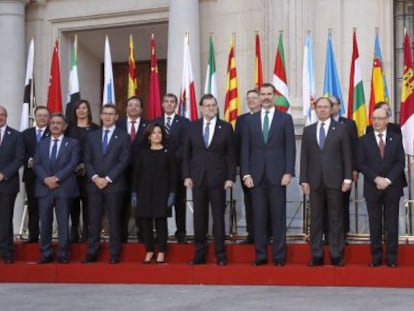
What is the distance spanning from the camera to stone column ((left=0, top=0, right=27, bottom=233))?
548 inches

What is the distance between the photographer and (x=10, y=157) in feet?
31.8

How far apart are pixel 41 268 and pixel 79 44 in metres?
6.46

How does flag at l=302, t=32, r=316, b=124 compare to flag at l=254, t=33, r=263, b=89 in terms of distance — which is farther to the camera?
flag at l=254, t=33, r=263, b=89

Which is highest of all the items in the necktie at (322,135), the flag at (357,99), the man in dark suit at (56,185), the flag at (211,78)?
the flag at (211,78)

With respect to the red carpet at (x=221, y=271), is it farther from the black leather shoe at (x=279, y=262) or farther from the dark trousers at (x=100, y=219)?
the dark trousers at (x=100, y=219)

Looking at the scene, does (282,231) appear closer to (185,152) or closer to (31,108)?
(185,152)

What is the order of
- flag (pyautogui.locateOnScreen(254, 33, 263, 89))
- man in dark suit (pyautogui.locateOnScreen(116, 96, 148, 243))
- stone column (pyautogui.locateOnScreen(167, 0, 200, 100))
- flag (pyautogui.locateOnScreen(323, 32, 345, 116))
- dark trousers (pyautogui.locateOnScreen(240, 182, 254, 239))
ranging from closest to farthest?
man in dark suit (pyautogui.locateOnScreen(116, 96, 148, 243)) → dark trousers (pyautogui.locateOnScreen(240, 182, 254, 239)) → flag (pyautogui.locateOnScreen(323, 32, 345, 116)) → flag (pyautogui.locateOnScreen(254, 33, 263, 89)) → stone column (pyautogui.locateOnScreen(167, 0, 200, 100))

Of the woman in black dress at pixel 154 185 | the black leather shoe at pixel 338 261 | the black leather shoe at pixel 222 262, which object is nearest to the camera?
the black leather shoe at pixel 338 261

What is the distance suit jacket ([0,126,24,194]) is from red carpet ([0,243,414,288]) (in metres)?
0.89

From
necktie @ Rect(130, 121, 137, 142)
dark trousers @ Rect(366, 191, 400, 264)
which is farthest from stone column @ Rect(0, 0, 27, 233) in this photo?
dark trousers @ Rect(366, 191, 400, 264)

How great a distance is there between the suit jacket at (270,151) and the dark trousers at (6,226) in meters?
2.75

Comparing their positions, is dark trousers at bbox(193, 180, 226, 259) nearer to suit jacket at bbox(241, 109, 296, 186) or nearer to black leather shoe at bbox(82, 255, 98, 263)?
suit jacket at bbox(241, 109, 296, 186)

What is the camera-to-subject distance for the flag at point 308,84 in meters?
11.7

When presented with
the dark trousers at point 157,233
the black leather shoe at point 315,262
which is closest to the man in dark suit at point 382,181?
the black leather shoe at point 315,262
